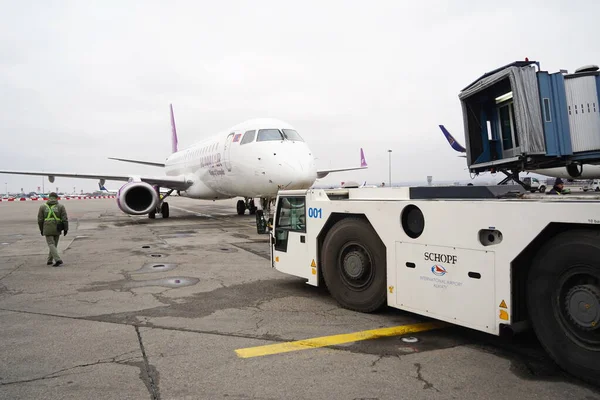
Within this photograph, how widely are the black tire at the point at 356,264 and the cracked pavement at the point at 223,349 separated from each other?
0.19m

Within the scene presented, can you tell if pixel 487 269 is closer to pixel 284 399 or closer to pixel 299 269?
pixel 284 399

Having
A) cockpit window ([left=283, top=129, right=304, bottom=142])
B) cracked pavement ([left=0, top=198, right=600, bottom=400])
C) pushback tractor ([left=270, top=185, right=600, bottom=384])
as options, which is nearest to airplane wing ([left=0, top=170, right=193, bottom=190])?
cockpit window ([left=283, top=129, right=304, bottom=142])

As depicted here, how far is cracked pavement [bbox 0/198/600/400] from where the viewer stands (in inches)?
133

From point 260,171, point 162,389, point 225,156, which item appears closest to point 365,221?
point 162,389

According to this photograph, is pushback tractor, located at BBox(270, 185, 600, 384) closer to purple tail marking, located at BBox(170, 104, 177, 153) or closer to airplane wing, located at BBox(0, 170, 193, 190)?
airplane wing, located at BBox(0, 170, 193, 190)

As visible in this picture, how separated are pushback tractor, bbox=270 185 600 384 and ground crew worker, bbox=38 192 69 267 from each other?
6.08 meters

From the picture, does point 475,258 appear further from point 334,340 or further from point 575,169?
point 575,169

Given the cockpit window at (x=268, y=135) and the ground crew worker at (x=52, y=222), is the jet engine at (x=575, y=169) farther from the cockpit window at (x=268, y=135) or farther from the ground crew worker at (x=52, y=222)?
the cockpit window at (x=268, y=135)

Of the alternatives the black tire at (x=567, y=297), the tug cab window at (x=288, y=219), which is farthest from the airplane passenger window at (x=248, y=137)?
the black tire at (x=567, y=297)

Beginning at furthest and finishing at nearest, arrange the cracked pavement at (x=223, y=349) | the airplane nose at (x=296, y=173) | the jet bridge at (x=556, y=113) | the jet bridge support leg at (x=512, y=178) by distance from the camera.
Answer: the airplane nose at (x=296, y=173), the jet bridge support leg at (x=512, y=178), the jet bridge at (x=556, y=113), the cracked pavement at (x=223, y=349)

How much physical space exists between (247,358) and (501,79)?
4066 millimetres

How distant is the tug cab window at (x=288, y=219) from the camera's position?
635 cm

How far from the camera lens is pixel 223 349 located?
167 inches

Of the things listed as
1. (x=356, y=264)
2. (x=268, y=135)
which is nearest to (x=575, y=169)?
(x=356, y=264)
